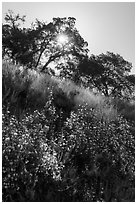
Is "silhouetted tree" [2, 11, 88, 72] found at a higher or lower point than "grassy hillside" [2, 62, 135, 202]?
higher

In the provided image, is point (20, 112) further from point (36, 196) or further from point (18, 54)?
point (18, 54)

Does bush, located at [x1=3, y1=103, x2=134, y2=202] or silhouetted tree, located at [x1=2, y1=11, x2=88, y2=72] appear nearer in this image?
bush, located at [x1=3, y1=103, x2=134, y2=202]

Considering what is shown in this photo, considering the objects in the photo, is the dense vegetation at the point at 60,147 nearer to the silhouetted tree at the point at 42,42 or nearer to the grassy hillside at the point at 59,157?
the grassy hillside at the point at 59,157

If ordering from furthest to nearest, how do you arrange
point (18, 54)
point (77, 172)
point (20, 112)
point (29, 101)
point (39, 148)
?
point (18, 54) → point (29, 101) → point (20, 112) → point (77, 172) → point (39, 148)

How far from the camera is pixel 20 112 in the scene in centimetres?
530

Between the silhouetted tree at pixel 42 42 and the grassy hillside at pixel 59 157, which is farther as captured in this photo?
the silhouetted tree at pixel 42 42

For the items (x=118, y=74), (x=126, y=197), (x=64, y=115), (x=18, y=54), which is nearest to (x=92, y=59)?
(x=118, y=74)

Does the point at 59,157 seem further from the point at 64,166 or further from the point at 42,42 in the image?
the point at 42,42

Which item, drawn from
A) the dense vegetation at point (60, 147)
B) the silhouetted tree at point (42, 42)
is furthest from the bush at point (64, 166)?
the silhouetted tree at point (42, 42)

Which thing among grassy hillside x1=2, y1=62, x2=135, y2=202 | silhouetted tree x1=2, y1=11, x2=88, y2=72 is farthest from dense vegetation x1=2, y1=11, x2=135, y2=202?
silhouetted tree x1=2, y1=11, x2=88, y2=72

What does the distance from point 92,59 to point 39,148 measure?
28.4 metres

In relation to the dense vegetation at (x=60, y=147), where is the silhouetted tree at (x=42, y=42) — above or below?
above

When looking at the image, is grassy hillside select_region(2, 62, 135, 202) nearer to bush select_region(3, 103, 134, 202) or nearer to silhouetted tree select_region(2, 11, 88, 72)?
bush select_region(3, 103, 134, 202)

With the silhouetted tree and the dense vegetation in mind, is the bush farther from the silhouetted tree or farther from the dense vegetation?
the silhouetted tree
